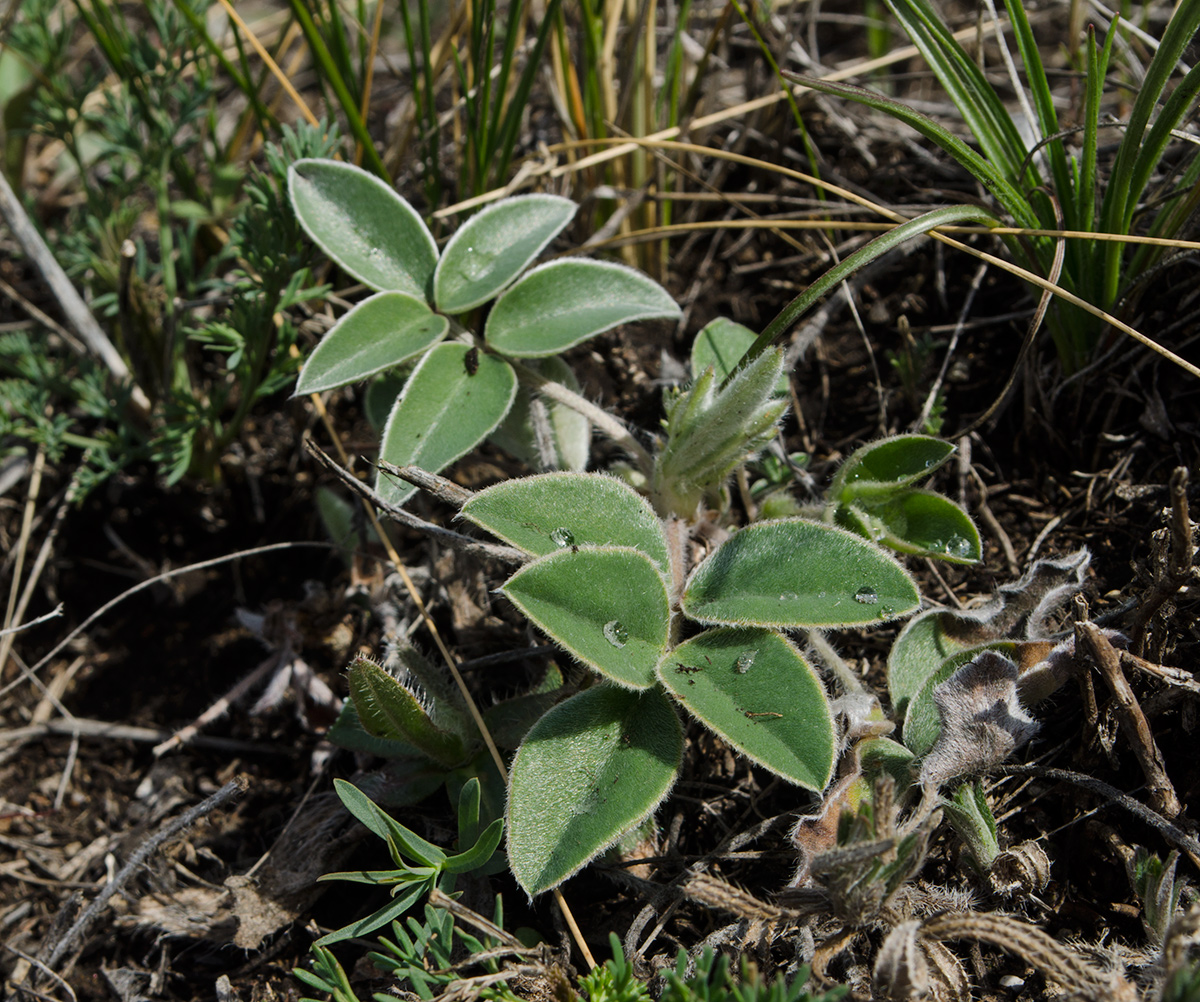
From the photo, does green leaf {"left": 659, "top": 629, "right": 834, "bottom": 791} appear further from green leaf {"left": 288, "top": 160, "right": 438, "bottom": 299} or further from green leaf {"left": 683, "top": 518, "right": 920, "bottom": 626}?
green leaf {"left": 288, "top": 160, "right": 438, "bottom": 299}

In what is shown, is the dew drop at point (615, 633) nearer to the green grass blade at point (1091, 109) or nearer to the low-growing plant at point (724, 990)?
the low-growing plant at point (724, 990)

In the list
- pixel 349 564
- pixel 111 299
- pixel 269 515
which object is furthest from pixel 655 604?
pixel 111 299

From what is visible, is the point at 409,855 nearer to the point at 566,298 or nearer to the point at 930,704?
the point at 930,704

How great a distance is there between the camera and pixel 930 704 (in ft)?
4.40

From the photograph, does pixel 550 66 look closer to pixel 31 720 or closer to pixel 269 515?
pixel 269 515

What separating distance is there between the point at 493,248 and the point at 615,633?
2.58ft

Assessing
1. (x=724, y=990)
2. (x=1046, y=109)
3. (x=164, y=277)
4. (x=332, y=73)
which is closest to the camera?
(x=724, y=990)

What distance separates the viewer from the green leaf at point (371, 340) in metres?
1.50

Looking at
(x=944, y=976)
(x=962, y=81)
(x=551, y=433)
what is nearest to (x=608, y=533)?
(x=551, y=433)

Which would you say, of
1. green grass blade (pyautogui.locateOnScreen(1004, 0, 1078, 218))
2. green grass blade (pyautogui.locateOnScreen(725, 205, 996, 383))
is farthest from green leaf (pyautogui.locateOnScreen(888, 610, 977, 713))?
green grass blade (pyautogui.locateOnScreen(1004, 0, 1078, 218))

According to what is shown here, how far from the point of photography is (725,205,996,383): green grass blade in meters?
1.31

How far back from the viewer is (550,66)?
7.22ft

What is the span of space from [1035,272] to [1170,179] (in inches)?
11.4

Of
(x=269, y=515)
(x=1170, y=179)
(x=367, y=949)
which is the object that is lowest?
(x=367, y=949)
